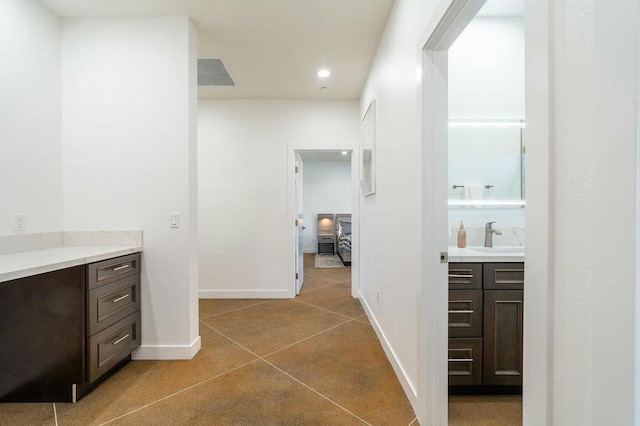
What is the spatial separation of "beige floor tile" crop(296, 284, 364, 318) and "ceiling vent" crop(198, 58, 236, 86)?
282 cm

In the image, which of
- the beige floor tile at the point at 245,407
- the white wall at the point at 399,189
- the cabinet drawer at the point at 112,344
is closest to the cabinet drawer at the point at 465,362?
the white wall at the point at 399,189

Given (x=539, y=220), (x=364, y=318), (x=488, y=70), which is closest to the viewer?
(x=539, y=220)

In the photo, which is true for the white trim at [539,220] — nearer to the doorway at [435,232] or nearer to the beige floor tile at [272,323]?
the doorway at [435,232]

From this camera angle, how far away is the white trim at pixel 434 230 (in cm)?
157

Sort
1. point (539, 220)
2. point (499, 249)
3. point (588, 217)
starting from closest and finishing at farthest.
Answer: point (588, 217), point (539, 220), point (499, 249)

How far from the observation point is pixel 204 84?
3.62 metres

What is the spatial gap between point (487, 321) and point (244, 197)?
314cm

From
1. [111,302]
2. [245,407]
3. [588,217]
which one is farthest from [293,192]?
[588,217]

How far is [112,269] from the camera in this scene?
206cm

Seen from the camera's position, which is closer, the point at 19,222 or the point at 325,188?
the point at 19,222

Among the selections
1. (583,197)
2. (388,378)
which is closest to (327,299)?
(388,378)

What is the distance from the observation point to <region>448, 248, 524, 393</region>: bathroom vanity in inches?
71.7

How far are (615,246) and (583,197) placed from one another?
128 mm

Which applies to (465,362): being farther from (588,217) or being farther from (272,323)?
(272,323)
